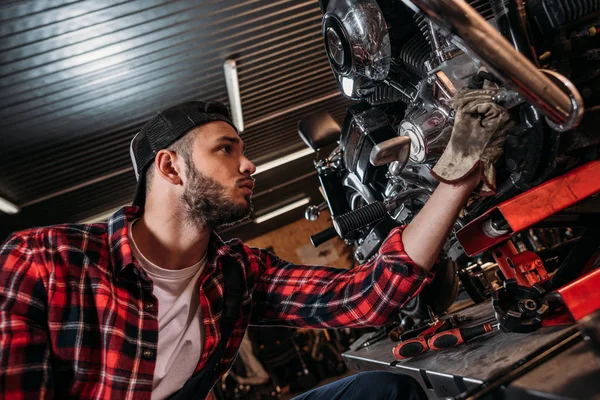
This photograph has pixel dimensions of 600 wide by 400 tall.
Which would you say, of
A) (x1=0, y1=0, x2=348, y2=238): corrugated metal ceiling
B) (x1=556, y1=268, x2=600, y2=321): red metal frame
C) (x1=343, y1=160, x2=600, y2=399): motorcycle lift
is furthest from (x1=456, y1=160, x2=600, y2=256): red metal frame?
(x1=0, y1=0, x2=348, y2=238): corrugated metal ceiling

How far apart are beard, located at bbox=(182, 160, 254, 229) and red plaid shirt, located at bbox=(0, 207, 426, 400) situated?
201 millimetres

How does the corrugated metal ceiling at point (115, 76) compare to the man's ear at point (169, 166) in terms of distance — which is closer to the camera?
the man's ear at point (169, 166)

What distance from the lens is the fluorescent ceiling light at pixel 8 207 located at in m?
5.38

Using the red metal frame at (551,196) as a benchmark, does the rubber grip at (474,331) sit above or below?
below

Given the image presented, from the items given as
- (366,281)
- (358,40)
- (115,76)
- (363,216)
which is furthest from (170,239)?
(115,76)

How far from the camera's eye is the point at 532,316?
1.30 meters

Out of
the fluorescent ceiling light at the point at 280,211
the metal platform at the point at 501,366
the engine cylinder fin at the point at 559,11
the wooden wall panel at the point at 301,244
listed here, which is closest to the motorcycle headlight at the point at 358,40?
the engine cylinder fin at the point at 559,11

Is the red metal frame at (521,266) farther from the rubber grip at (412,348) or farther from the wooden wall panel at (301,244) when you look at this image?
the wooden wall panel at (301,244)

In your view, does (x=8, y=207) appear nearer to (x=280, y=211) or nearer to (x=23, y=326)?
(x=23, y=326)

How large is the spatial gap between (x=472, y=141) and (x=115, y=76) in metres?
3.80

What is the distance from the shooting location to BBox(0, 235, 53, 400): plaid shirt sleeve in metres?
1.09

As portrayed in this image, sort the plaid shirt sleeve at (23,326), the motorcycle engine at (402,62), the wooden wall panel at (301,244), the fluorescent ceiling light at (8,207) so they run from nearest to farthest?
the plaid shirt sleeve at (23,326)
the motorcycle engine at (402,62)
the fluorescent ceiling light at (8,207)
the wooden wall panel at (301,244)

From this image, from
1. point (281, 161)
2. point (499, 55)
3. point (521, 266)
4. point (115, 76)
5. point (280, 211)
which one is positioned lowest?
point (521, 266)

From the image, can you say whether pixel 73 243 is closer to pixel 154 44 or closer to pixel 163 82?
pixel 154 44
